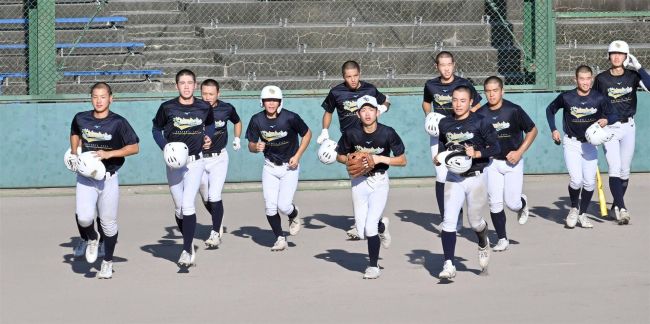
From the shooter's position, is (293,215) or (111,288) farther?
(293,215)

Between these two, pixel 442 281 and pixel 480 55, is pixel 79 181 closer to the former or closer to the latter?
pixel 442 281

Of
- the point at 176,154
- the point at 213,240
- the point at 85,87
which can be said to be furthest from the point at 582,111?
the point at 85,87

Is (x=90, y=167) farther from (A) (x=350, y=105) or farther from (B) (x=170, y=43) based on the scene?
(B) (x=170, y=43)

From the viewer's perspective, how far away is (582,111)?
1512cm

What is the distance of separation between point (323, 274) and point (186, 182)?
5.95 ft

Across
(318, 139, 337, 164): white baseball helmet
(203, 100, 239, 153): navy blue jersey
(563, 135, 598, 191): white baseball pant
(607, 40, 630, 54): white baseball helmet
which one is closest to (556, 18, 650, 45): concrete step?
(607, 40, 630, 54): white baseball helmet

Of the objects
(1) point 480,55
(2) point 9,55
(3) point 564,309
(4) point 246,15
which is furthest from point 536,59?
(3) point 564,309

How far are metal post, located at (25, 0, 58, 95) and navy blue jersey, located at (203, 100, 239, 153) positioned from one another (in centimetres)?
558

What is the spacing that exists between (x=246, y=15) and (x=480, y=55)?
175 inches

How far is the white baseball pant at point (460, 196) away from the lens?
1208 cm

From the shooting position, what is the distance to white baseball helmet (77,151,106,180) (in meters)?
12.1

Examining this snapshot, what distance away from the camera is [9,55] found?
2138 cm

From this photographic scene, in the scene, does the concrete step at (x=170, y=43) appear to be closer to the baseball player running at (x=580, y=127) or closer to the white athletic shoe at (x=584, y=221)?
the baseball player running at (x=580, y=127)

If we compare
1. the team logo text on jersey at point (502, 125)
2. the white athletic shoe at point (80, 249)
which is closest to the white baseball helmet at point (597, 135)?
the team logo text on jersey at point (502, 125)
